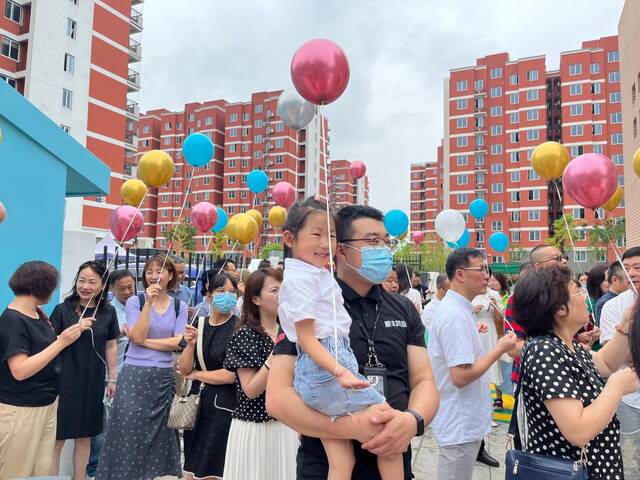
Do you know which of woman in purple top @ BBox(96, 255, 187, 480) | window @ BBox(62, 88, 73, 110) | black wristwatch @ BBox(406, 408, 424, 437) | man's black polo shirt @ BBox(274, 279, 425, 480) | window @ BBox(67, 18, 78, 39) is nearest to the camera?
black wristwatch @ BBox(406, 408, 424, 437)

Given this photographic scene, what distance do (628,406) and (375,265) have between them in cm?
247

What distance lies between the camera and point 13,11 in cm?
2631

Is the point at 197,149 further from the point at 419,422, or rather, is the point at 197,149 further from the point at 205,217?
the point at 419,422

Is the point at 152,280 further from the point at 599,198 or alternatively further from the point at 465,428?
the point at 599,198

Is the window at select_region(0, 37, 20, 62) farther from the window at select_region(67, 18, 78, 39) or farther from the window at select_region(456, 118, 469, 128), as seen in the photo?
the window at select_region(456, 118, 469, 128)

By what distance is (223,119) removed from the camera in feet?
226

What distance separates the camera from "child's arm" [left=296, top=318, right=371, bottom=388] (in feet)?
4.81

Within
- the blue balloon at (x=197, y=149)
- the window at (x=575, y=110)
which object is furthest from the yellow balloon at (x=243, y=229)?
the window at (x=575, y=110)

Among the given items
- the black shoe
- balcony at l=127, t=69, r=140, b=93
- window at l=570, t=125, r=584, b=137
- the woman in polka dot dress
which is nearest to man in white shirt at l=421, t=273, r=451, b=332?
the black shoe

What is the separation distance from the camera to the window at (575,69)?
49219mm

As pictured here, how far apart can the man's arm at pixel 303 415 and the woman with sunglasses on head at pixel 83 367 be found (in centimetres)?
249

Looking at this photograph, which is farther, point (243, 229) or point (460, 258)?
point (243, 229)

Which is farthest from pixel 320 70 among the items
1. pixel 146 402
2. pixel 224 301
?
pixel 146 402

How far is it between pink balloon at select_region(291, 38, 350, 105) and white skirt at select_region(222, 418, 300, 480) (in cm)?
191
